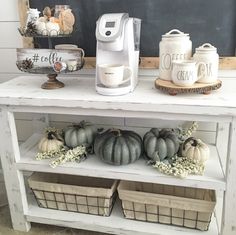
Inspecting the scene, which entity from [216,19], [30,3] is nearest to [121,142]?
[216,19]

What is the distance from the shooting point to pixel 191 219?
4.47 ft

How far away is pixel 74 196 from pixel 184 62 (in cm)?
79

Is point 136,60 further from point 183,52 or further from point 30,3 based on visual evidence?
point 30,3

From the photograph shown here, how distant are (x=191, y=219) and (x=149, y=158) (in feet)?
1.06

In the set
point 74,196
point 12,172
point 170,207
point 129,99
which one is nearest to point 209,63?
point 129,99

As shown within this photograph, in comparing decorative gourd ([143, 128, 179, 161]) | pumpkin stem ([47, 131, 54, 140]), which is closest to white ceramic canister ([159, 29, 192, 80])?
decorative gourd ([143, 128, 179, 161])

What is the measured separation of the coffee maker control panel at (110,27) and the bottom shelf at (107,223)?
2.68ft

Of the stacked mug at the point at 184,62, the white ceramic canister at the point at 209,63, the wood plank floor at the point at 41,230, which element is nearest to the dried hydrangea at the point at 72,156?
the wood plank floor at the point at 41,230

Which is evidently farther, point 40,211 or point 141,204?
point 40,211

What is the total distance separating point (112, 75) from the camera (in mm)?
1217

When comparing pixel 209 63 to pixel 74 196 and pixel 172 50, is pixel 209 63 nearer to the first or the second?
pixel 172 50

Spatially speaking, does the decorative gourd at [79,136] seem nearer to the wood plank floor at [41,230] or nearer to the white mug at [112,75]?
the white mug at [112,75]

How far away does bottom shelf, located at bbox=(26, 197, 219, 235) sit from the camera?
4.53 ft

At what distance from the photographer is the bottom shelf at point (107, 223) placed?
1.38 metres
